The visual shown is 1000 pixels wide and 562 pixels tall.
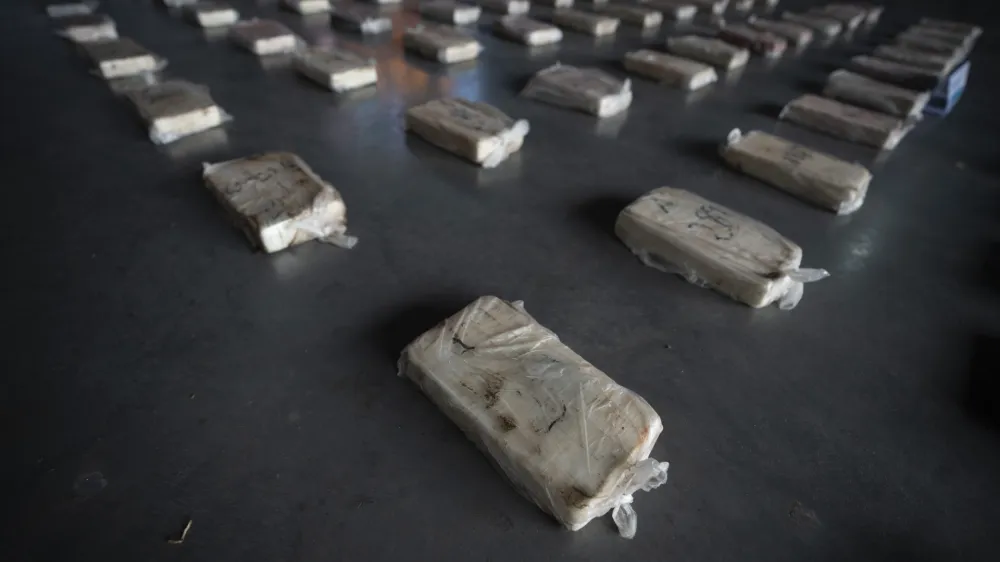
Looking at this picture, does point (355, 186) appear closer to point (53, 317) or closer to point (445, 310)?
point (445, 310)

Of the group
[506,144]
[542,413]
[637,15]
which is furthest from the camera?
[637,15]

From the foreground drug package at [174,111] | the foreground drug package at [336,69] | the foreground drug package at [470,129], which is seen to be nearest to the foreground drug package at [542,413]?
the foreground drug package at [470,129]

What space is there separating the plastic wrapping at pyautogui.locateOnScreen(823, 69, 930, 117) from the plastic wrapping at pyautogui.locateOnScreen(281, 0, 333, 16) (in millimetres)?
2681

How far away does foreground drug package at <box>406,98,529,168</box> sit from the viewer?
189cm

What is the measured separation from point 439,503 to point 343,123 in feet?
5.21

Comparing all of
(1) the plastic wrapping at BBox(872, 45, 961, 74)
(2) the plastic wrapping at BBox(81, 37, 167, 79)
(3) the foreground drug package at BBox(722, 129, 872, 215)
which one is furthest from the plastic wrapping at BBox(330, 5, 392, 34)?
(1) the plastic wrapping at BBox(872, 45, 961, 74)

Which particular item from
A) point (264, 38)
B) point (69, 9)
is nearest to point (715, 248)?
point (264, 38)

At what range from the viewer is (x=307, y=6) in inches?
129

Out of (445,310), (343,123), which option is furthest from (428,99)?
(445,310)

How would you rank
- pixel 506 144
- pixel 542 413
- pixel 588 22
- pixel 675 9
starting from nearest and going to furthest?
pixel 542 413
pixel 506 144
pixel 588 22
pixel 675 9

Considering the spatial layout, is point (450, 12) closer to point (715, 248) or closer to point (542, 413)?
point (715, 248)

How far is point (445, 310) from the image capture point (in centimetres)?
138

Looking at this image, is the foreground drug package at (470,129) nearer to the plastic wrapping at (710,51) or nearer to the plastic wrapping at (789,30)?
the plastic wrapping at (710,51)

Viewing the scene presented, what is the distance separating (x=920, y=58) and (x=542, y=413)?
3023 millimetres
